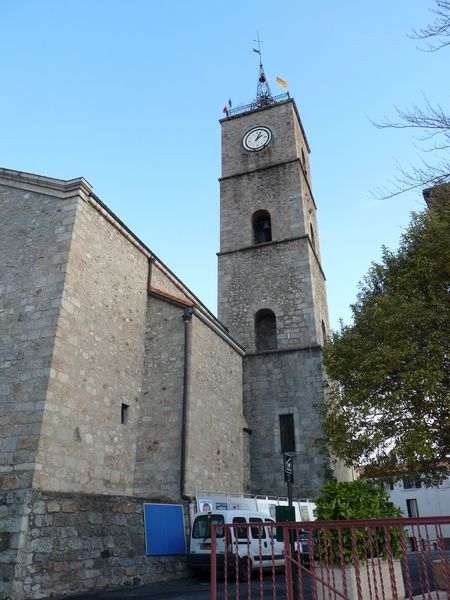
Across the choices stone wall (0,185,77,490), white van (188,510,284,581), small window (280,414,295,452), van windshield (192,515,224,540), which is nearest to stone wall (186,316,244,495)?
van windshield (192,515,224,540)

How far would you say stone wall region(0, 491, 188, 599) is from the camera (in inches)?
314

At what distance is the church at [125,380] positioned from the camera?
8898 mm

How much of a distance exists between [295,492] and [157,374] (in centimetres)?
656

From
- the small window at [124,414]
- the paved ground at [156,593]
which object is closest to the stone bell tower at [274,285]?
the small window at [124,414]

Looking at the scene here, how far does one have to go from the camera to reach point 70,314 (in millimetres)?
10805

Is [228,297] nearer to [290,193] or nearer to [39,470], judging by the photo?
[290,193]

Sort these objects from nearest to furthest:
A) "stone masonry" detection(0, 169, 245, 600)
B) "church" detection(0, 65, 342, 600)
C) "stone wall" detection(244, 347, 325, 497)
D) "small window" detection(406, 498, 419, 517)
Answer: "stone masonry" detection(0, 169, 245, 600)
"church" detection(0, 65, 342, 600)
"stone wall" detection(244, 347, 325, 497)
"small window" detection(406, 498, 419, 517)

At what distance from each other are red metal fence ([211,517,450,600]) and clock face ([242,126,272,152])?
686 inches

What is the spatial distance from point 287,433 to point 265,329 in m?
4.73

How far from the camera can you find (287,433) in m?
17.3

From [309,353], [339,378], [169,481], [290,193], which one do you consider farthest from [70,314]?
[290,193]

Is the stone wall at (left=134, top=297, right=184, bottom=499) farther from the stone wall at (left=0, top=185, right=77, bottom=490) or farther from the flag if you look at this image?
the flag

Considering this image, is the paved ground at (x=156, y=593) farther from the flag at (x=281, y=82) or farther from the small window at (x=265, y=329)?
the flag at (x=281, y=82)

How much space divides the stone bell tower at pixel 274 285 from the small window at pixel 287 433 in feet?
0.11
